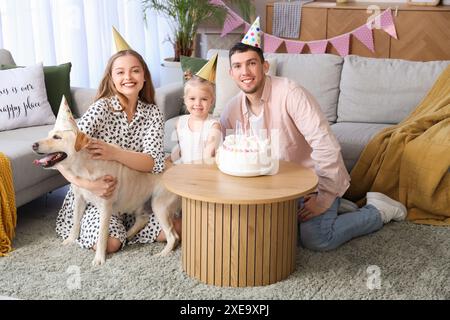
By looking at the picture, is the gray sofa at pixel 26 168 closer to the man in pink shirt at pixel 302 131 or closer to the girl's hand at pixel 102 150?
the girl's hand at pixel 102 150

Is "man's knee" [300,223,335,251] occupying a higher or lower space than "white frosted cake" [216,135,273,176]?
lower

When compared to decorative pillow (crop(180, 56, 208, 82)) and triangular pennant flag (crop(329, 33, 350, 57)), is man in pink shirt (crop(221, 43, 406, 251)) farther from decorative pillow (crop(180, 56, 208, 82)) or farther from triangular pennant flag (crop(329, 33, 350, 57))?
triangular pennant flag (crop(329, 33, 350, 57))

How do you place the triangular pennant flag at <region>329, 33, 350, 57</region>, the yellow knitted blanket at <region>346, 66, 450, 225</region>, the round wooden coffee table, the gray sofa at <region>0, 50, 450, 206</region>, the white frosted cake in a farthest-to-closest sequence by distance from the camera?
1. the triangular pennant flag at <region>329, 33, 350, 57</region>
2. the gray sofa at <region>0, 50, 450, 206</region>
3. the yellow knitted blanket at <region>346, 66, 450, 225</region>
4. the white frosted cake
5. the round wooden coffee table

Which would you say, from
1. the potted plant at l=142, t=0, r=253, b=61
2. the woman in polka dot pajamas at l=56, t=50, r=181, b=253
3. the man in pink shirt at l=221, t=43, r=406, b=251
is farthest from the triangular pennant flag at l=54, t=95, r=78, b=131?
the potted plant at l=142, t=0, r=253, b=61

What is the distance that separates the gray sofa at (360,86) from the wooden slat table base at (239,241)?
123 centimetres

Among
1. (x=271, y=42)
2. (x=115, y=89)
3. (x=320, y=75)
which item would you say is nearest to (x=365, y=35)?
(x=271, y=42)

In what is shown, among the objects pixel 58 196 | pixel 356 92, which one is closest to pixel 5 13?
pixel 58 196

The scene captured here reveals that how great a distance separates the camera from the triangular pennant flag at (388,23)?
527 cm

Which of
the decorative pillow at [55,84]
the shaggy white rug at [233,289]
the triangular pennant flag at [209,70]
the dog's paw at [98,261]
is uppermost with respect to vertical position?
the triangular pennant flag at [209,70]

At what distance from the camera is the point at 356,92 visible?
385cm

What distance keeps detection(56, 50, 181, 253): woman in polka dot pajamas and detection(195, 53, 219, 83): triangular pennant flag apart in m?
0.24

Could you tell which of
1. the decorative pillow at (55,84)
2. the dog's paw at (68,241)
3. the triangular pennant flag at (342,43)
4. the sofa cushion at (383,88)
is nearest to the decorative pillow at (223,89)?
the sofa cushion at (383,88)

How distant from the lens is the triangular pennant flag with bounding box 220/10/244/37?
560 cm
